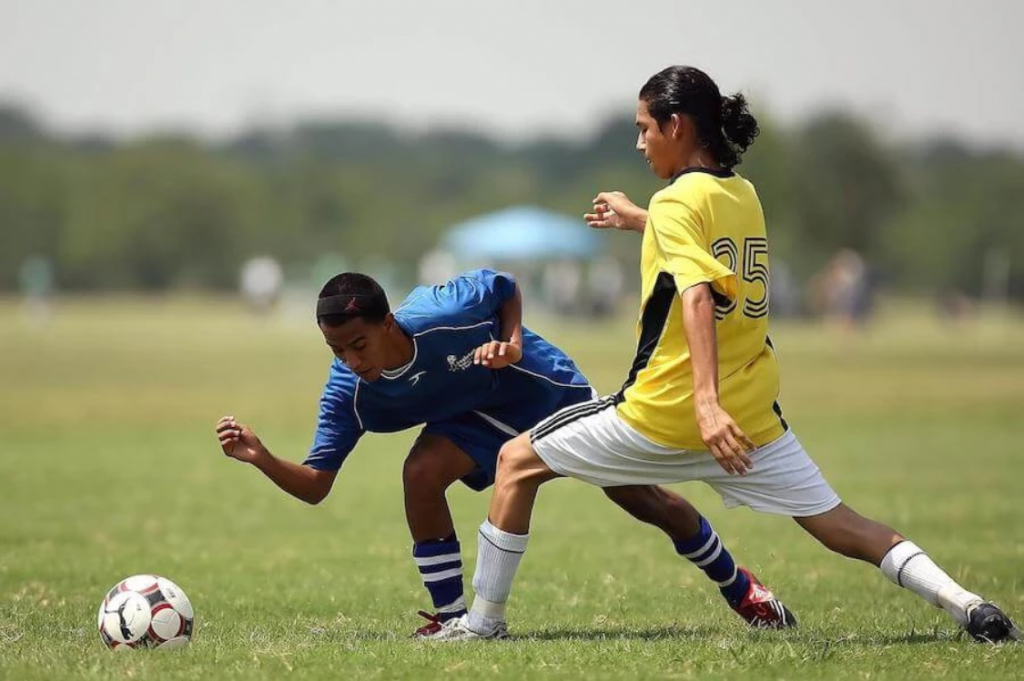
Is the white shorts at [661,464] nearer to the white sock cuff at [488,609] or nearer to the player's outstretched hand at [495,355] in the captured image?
the player's outstretched hand at [495,355]

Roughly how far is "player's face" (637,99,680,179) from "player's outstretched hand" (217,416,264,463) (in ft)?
7.50

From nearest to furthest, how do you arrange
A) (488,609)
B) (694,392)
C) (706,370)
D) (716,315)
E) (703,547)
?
1. (706,370)
2. (694,392)
3. (716,315)
4. (488,609)
5. (703,547)

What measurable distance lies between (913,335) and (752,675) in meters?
53.2

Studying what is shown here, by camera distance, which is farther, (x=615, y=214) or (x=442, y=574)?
(x=442, y=574)

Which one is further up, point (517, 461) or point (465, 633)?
point (517, 461)

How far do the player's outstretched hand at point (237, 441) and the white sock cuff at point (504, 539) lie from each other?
118 centimetres

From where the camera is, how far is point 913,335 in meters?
58.1

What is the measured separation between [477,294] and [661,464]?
1.54m

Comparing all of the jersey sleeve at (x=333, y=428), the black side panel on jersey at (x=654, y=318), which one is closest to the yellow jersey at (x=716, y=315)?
the black side panel on jersey at (x=654, y=318)

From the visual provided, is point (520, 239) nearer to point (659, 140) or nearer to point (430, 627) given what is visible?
point (430, 627)

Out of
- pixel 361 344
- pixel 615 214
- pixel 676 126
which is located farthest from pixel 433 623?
pixel 676 126

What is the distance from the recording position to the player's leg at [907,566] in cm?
707

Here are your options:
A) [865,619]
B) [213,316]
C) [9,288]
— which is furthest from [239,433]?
[9,288]

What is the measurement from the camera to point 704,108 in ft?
23.1
